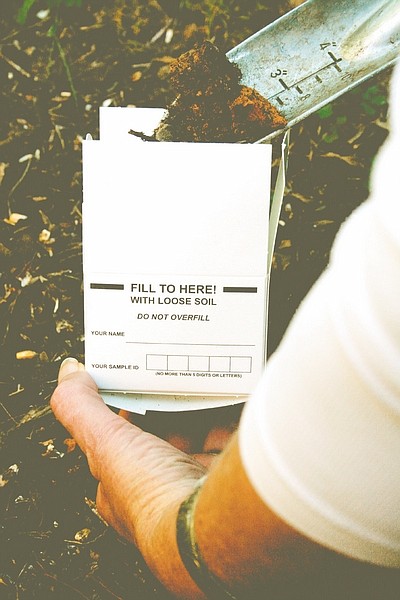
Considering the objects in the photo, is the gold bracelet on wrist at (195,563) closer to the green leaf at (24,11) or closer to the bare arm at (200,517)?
the bare arm at (200,517)

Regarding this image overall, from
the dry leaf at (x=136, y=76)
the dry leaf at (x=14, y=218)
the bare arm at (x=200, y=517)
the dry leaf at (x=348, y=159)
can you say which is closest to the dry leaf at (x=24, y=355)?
the dry leaf at (x=14, y=218)

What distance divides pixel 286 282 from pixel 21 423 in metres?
0.78

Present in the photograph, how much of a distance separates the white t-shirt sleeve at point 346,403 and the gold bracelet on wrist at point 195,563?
0.55 feet

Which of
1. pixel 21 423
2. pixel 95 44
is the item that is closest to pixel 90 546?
pixel 21 423

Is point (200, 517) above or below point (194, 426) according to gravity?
above

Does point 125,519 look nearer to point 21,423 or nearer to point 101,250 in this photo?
point 101,250

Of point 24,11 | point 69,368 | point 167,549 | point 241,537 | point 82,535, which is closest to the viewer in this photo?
point 241,537

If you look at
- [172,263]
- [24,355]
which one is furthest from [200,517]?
[24,355]

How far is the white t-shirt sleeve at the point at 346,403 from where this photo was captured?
18.2 inches

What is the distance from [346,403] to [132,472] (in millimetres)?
569

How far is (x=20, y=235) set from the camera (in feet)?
5.59

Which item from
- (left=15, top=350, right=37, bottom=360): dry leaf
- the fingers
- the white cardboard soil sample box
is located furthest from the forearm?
(left=15, top=350, right=37, bottom=360): dry leaf

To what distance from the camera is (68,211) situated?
1714 mm

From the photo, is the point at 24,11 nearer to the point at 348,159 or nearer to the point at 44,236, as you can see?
the point at 44,236
